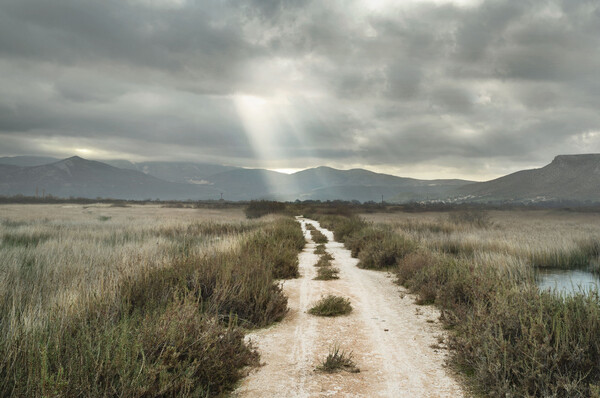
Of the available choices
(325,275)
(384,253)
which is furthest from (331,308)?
(384,253)

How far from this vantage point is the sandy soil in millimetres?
4172

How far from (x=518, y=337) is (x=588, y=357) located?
2.34 feet

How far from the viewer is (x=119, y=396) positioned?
298cm


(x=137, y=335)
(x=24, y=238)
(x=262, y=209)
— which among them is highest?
(x=137, y=335)

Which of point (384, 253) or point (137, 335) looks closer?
point (137, 335)

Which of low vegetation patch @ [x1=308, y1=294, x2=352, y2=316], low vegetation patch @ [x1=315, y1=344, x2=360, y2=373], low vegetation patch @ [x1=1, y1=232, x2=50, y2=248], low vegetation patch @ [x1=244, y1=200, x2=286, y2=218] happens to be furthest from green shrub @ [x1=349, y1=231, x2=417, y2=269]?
low vegetation patch @ [x1=244, y1=200, x2=286, y2=218]

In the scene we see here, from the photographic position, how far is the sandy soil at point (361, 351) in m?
4.17

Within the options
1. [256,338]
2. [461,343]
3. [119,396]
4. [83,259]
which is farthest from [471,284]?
[83,259]

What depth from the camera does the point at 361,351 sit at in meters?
5.38

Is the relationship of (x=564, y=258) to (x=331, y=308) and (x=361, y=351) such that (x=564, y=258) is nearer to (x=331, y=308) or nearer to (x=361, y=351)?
(x=331, y=308)

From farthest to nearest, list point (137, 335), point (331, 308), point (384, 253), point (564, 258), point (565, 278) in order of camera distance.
A: point (564, 258)
point (384, 253)
point (565, 278)
point (331, 308)
point (137, 335)

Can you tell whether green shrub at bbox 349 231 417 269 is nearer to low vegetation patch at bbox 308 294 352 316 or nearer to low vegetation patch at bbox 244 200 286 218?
low vegetation patch at bbox 308 294 352 316

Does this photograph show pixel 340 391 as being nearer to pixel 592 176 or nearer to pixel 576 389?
pixel 576 389

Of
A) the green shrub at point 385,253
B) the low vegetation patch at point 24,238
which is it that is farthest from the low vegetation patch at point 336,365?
the low vegetation patch at point 24,238
